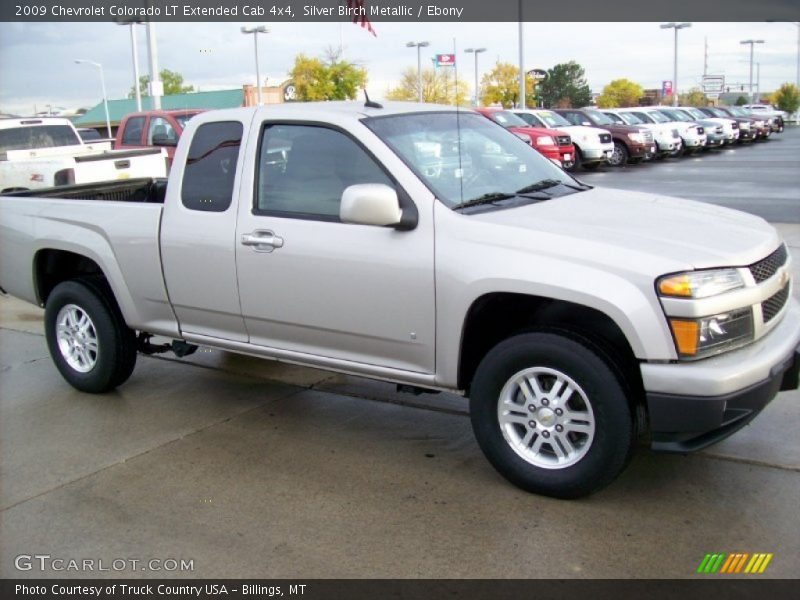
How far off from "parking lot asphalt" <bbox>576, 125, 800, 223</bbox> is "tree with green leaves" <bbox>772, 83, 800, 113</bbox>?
41.5 m

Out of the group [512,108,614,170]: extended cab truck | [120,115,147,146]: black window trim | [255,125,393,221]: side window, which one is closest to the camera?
[255,125,393,221]: side window

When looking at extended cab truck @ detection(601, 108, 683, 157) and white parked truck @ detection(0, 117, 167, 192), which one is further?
extended cab truck @ detection(601, 108, 683, 157)

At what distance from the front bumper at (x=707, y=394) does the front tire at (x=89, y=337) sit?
3.58 m

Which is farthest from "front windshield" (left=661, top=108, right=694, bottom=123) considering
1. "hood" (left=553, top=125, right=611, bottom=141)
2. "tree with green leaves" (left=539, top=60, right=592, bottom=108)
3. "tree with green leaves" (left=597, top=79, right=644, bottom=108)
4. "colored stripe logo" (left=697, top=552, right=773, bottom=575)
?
"colored stripe logo" (left=697, top=552, right=773, bottom=575)

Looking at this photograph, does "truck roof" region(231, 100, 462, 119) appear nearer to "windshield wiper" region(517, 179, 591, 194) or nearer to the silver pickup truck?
the silver pickup truck

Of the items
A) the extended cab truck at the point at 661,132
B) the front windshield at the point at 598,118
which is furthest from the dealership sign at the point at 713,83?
Result: the front windshield at the point at 598,118

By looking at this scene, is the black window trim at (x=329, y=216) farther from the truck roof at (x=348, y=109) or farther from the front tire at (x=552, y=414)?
the front tire at (x=552, y=414)

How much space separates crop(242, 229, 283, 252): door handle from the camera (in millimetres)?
4625

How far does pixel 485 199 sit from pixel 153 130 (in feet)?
41.3

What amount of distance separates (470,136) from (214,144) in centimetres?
152

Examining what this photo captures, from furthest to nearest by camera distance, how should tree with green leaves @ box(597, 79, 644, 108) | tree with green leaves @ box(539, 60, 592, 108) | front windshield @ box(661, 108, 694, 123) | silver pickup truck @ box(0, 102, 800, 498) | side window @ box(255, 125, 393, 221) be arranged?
tree with green leaves @ box(597, 79, 644, 108) → tree with green leaves @ box(539, 60, 592, 108) → front windshield @ box(661, 108, 694, 123) → side window @ box(255, 125, 393, 221) → silver pickup truck @ box(0, 102, 800, 498)

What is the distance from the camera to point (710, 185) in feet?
58.3

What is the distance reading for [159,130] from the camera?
15.6 meters

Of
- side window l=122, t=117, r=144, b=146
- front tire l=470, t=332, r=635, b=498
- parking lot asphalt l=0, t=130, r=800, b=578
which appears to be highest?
side window l=122, t=117, r=144, b=146
